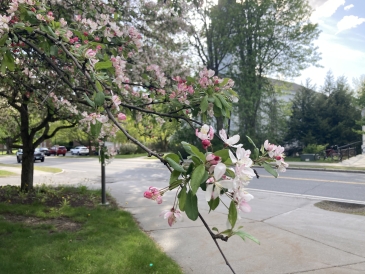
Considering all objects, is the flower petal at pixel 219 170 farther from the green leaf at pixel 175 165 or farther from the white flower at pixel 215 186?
the green leaf at pixel 175 165

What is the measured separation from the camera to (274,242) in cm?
466

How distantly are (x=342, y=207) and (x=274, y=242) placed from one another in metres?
3.60


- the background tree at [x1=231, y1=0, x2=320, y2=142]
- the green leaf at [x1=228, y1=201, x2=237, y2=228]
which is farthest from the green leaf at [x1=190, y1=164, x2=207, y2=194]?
the background tree at [x1=231, y1=0, x2=320, y2=142]

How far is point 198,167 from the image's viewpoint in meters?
1.37

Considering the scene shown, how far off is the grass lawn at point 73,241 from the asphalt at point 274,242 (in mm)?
266

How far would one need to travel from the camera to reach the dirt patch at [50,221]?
5.30m

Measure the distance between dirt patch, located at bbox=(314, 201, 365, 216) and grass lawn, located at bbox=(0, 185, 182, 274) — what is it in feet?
14.8

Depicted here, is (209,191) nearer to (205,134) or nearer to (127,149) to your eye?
(205,134)

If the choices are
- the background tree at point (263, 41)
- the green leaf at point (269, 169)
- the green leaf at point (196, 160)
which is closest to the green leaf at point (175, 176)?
the green leaf at point (196, 160)

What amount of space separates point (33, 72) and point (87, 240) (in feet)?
8.43

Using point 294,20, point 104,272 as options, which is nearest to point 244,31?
point 294,20

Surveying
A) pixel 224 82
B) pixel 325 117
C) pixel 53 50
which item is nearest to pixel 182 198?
pixel 224 82

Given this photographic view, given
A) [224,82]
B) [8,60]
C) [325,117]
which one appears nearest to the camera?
[8,60]

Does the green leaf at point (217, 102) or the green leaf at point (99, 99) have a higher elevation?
the green leaf at point (217, 102)
